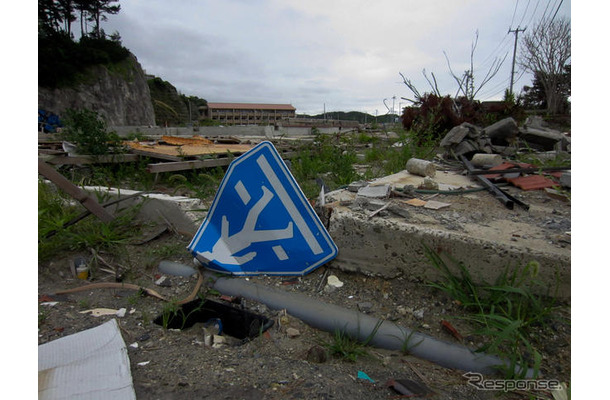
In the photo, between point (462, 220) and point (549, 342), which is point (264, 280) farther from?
point (549, 342)

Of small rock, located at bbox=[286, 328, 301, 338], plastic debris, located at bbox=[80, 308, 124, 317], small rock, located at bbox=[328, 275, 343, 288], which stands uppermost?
small rock, located at bbox=[328, 275, 343, 288]

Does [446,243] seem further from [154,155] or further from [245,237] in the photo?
[154,155]

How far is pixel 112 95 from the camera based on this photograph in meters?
27.5

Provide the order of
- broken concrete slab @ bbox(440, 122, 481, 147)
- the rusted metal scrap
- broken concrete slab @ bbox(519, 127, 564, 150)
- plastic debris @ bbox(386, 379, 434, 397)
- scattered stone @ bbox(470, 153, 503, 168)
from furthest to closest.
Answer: broken concrete slab @ bbox(519, 127, 564, 150), broken concrete slab @ bbox(440, 122, 481, 147), scattered stone @ bbox(470, 153, 503, 168), the rusted metal scrap, plastic debris @ bbox(386, 379, 434, 397)

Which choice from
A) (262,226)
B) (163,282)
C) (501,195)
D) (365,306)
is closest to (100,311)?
(163,282)

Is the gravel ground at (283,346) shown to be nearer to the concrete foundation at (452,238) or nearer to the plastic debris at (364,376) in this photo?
the plastic debris at (364,376)

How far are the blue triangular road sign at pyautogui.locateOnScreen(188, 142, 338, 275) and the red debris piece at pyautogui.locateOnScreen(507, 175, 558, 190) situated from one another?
2338 mm

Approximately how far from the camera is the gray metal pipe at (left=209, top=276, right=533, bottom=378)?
1.61m

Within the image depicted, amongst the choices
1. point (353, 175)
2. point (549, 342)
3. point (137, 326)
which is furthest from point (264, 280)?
point (353, 175)

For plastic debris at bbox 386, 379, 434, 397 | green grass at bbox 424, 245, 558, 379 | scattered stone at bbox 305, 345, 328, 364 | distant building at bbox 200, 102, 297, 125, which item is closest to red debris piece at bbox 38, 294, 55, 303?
scattered stone at bbox 305, 345, 328, 364

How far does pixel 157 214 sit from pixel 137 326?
1.45 m

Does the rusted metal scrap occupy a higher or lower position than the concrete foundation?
higher

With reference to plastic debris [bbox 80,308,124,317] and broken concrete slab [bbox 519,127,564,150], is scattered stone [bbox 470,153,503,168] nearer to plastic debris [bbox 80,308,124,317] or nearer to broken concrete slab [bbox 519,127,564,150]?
broken concrete slab [bbox 519,127,564,150]

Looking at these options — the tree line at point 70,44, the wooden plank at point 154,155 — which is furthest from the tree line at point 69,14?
the wooden plank at point 154,155
